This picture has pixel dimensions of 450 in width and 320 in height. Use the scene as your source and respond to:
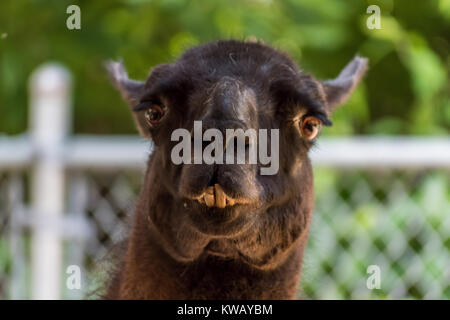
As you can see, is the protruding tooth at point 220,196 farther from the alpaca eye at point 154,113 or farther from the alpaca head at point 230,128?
the alpaca eye at point 154,113

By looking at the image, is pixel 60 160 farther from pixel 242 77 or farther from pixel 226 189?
pixel 226 189

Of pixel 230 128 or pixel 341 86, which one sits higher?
pixel 341 86

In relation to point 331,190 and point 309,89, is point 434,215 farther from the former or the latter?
point 309,89

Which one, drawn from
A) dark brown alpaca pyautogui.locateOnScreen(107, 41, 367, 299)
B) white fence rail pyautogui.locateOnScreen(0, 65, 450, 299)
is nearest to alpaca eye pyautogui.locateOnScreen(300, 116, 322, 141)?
dark brown alpaca pyautogui.locateOnScreen(107, 41, 367, 299)

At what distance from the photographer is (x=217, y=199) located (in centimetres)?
221

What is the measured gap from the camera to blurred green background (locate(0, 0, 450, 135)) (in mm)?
5816

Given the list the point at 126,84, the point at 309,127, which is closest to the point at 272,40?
the point at 126,84

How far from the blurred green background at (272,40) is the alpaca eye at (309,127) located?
3.07m

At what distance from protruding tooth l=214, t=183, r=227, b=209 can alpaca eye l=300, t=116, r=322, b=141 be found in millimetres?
536

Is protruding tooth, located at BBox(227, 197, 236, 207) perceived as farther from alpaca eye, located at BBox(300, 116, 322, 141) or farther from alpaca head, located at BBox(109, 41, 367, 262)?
alpaca eye, located at BBox(300, 116, 322, 141)

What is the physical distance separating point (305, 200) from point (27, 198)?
3.49 metres

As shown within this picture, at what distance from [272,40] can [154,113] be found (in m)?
3.24

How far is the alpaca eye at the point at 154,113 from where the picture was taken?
8.56 feet
